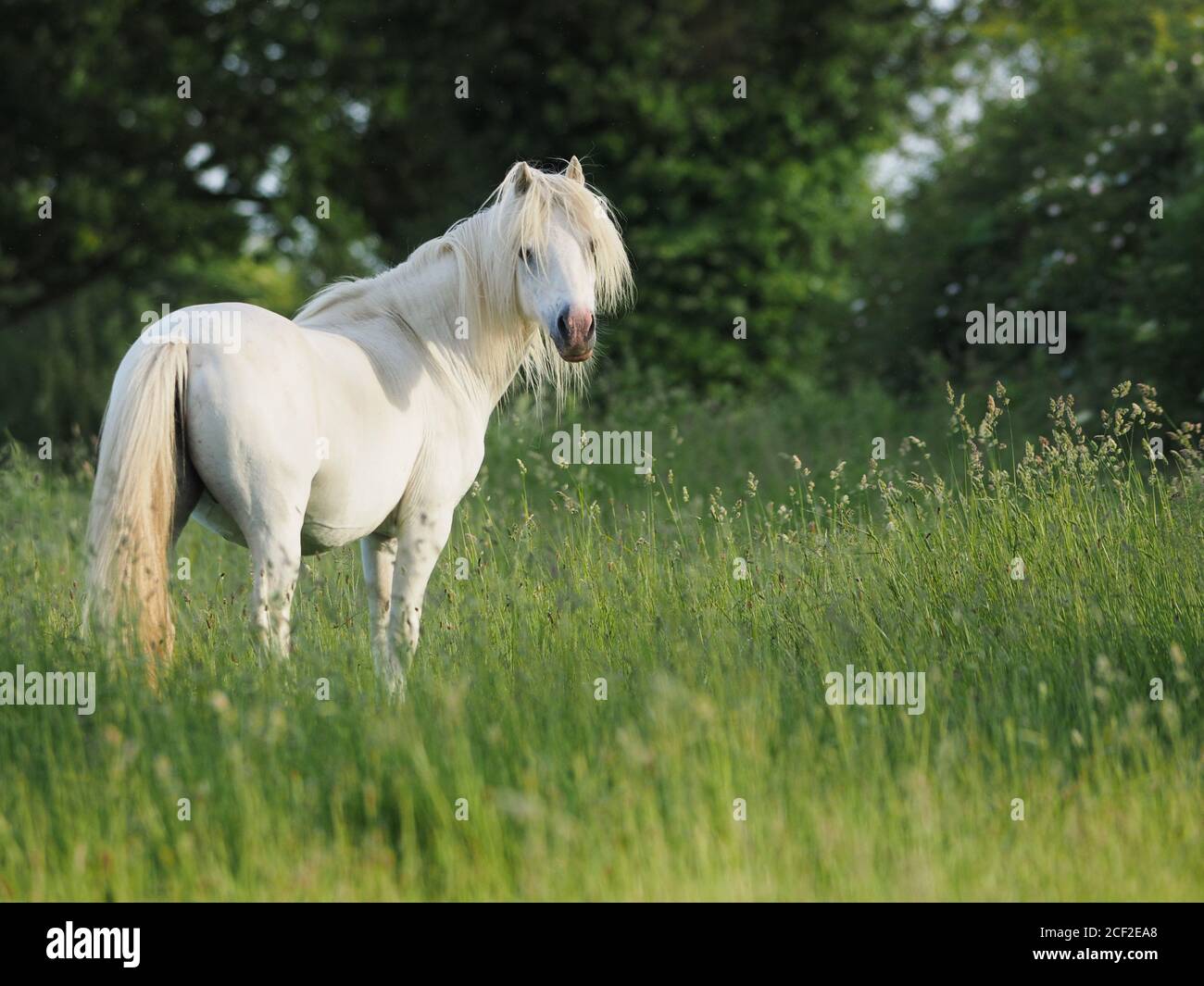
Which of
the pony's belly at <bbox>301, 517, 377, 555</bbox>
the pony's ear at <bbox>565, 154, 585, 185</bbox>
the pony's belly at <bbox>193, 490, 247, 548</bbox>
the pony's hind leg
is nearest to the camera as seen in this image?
the pony's hind leg

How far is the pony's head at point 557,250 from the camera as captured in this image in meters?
4.83

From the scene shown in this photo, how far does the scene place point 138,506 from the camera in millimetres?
4125

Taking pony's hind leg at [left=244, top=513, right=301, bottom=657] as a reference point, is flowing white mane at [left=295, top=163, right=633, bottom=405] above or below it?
above

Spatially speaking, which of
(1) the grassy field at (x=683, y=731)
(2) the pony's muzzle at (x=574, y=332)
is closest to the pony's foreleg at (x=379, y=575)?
(1) the grassy field at (x=683, y=731)

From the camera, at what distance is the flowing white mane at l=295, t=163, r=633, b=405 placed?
4.99 m

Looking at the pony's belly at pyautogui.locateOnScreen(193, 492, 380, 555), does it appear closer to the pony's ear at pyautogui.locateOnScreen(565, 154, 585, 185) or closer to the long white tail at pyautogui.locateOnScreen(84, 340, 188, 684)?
the long white tail at pyautogui.locateOnScreen(84, 340, 188, 684)

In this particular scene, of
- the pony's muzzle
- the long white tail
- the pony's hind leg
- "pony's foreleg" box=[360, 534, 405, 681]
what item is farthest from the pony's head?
the long white tail

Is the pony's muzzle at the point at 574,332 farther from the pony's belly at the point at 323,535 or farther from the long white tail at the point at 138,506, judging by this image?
the long white tail at the point at 138,506

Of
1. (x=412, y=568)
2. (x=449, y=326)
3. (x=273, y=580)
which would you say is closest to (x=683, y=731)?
(x=273, y=580)

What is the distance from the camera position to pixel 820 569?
5.18 m

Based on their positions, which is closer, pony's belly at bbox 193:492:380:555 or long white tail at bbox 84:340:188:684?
long white tail at bbox 84:340:188:684

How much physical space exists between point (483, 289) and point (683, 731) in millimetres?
2308

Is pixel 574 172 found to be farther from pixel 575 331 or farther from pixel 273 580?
pixel 273 580
